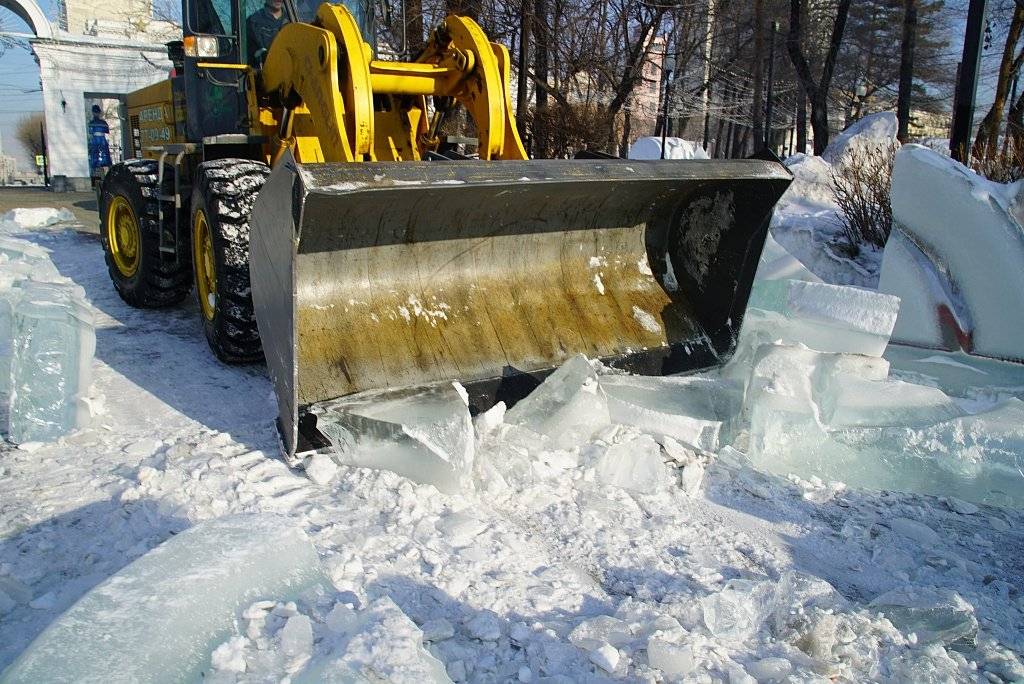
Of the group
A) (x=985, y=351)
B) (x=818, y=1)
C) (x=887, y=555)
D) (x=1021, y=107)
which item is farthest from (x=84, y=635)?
(x=818, y=1)

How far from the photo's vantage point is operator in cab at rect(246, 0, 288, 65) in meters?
5.35

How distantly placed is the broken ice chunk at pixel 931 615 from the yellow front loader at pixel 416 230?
2.07 metres

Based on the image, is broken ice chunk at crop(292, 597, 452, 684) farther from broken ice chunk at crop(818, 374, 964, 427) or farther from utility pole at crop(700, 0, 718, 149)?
utility pole at crop(700, 0, 718, 149)

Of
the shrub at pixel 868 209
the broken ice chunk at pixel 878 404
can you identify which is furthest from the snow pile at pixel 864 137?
the broken ice chunk at pixel 878 404

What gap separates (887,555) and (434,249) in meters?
2.54

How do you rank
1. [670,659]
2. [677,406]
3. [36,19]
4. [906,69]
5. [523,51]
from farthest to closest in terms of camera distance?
[36,19]
[906,69]
[523,51]
[677,406]
[670,659]

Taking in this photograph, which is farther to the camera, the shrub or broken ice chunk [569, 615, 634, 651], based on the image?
the shrub

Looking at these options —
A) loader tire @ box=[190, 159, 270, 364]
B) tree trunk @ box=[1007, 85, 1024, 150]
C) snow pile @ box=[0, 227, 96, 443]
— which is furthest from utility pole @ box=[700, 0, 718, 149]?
snow pile @ box=[0, 227, 96, 443]

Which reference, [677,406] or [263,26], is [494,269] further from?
[263,26]

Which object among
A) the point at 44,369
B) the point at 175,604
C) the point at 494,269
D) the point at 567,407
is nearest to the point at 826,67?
the point at 494,269

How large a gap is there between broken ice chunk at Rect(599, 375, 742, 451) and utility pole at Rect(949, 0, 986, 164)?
17.6 feet

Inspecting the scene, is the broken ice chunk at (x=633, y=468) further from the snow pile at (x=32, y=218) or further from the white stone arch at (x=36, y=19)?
the white stone arch at (x=36, y=19)

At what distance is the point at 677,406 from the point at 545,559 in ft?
4.37

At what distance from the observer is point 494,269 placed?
4.44 m
